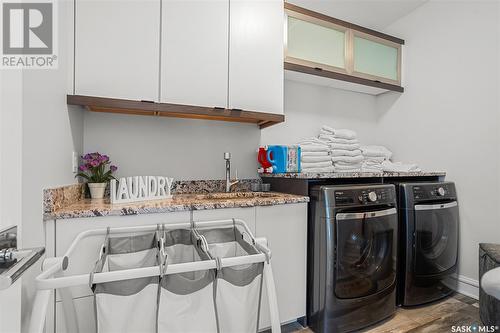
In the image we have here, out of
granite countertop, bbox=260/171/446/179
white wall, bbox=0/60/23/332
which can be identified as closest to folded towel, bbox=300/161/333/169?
granite countertop, bbox=260/171/446/179

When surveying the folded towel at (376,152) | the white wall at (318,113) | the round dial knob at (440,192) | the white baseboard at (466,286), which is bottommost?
the white baseboard at (466,286)

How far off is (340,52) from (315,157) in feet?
3.46

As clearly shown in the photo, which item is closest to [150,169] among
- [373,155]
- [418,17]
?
[373,155]

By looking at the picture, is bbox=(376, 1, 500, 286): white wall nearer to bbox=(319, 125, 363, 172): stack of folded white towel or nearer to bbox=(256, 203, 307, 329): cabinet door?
bbox=(319, 125, 363, 172): stack of folded white towel

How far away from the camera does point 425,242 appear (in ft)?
6.21

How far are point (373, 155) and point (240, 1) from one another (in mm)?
1791

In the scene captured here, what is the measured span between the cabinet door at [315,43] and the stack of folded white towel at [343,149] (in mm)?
608

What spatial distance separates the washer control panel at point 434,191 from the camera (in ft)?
6.20

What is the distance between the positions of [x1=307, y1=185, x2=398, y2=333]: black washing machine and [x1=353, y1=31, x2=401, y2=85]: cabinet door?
1312 mm

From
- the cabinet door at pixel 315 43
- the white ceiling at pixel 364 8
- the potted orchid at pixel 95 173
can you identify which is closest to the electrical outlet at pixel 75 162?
the potted orchid at pixel 95 173

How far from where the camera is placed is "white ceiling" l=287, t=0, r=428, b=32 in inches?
89.0

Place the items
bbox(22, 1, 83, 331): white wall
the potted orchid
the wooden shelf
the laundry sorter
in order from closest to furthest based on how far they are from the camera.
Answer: the laundry sorter → bbox(22, 1, 83, 331): white wall → the wooden shelf → the potted orchid

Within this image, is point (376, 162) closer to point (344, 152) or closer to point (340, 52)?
point (344, 152)

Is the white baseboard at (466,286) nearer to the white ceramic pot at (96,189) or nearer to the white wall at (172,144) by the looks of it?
the white wall at (172,144)
